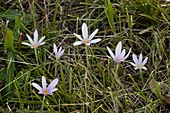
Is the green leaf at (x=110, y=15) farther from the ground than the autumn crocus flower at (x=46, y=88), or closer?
farther from the ground

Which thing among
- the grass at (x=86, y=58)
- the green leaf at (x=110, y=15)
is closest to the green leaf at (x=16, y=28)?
the grass at (x=86, y=58)

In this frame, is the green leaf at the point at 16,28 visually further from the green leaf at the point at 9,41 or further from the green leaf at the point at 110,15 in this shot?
the green leaf at the point at 110,15

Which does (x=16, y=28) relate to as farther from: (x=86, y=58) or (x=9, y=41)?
(x=86, y=58)

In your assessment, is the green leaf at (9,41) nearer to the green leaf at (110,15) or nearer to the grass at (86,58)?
the grass at (86,58)

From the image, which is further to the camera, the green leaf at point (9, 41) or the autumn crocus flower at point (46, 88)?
the green leaf at point (9, 41)

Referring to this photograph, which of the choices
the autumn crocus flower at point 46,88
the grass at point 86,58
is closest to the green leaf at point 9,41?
the grass at point 86,58

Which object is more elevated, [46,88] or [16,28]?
[16,28]

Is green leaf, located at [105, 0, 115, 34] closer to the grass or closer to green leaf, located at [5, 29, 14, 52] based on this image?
the grass

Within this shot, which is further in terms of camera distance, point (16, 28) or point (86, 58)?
point (16, 28)

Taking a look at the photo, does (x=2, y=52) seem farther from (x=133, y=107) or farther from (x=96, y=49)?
(x=133, y=107)

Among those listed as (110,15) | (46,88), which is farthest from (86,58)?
(110,15)
